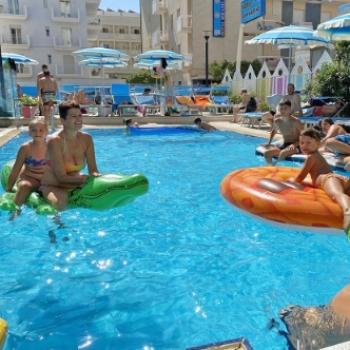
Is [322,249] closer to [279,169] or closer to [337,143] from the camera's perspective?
[279,169]

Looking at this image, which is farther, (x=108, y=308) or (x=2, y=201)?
(x=2, y=201)

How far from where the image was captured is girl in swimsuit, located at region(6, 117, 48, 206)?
12.9 feet

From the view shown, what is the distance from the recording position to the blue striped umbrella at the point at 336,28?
705 centimetres

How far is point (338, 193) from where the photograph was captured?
2.95 m

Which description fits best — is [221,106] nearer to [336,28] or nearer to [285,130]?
[336,28]

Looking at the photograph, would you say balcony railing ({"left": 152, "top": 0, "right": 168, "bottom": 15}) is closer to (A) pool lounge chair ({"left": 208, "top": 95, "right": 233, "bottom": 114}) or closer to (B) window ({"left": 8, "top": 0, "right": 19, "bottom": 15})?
(B) window ({"left": 8, "top": 0, "right": 19, "bottom": 15})

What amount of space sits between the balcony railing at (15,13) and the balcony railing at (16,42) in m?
1.67

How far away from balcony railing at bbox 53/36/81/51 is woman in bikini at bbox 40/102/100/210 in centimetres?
3589

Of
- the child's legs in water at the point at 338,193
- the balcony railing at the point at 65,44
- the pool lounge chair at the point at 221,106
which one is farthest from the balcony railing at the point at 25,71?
the child's legs in water at the point at 338,193

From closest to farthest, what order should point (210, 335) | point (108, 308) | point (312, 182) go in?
1. point (210, 335)
2. point (108, 308)
3. point (312, 182)

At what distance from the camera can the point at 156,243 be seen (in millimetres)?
4270

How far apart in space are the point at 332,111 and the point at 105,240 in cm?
842

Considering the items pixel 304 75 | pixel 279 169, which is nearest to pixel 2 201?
pixel 279 169

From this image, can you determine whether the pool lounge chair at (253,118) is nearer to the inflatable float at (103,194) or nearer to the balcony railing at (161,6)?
the inflatable float at (103,194)
